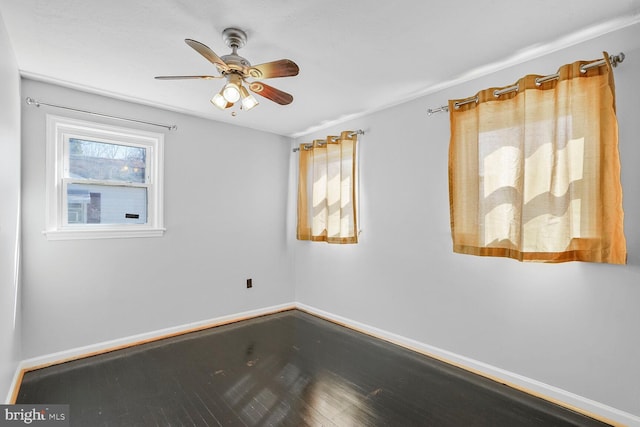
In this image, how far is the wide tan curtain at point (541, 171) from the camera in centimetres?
196

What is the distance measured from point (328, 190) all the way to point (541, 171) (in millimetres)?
2105

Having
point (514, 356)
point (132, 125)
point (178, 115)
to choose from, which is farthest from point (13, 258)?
point (514, 356)

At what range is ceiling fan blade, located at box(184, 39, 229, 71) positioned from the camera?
1.65 meters

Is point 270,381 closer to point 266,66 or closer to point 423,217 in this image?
point 423,217

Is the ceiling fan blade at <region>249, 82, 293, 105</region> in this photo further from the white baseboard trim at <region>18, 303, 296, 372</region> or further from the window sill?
the white baseboard trim at <region>18, 303, 296, 372</region>

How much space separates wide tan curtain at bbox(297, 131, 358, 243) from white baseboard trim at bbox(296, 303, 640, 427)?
1088 mm

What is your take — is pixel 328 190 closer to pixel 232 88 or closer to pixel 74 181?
pixel 232 88

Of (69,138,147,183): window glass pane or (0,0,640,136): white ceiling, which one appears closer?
(0,0,640,136): white ceiling

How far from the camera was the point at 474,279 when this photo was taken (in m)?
2.65

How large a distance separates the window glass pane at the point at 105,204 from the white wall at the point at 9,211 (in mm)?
476

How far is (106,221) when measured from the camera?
309 centimetres

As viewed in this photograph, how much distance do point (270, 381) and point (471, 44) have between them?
109 inches

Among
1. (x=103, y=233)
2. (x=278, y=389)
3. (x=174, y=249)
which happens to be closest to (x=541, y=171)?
(x=278, y=389)

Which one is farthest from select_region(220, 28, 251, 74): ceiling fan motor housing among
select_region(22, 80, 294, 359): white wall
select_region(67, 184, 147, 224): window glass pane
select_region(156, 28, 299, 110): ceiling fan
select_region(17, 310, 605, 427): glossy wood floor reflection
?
select_region(17, 310, 605, 427): glossy wood floor reflection
